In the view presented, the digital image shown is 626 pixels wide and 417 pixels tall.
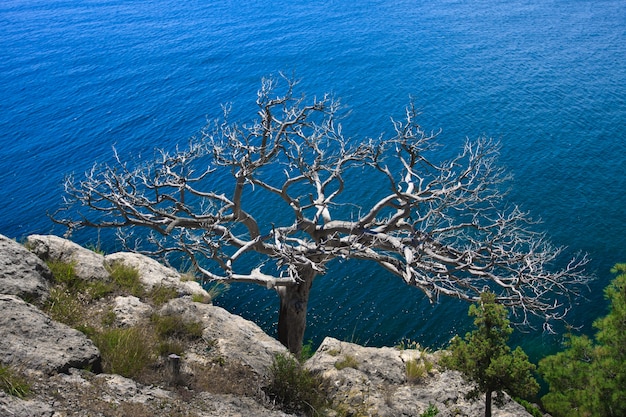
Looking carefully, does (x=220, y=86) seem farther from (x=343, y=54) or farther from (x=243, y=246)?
(x=243, y=246)

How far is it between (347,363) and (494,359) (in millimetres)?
4721

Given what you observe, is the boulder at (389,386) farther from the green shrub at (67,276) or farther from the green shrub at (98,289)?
the green shrub at (67,276)

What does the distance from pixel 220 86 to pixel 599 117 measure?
30921mm

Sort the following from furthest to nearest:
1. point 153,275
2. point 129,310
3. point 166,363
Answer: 1. point 153,275
2. point 129,310
3. point 166,363

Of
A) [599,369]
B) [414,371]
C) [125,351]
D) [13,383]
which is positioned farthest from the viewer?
[414,371]

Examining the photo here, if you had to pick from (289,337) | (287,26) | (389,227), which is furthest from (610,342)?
(287,26)

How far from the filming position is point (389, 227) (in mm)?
18391

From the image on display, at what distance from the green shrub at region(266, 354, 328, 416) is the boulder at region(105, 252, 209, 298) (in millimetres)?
4394

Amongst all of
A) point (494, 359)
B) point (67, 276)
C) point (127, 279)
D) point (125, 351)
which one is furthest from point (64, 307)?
point (494, 359)

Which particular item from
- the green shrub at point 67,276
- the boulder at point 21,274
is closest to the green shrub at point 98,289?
the green shrub at point 67,276

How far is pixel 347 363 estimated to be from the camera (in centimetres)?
1627

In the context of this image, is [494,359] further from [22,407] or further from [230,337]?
[22,407]

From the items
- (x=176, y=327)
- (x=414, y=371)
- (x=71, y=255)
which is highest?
(x=71, y=255)

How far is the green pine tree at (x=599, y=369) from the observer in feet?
46.9
